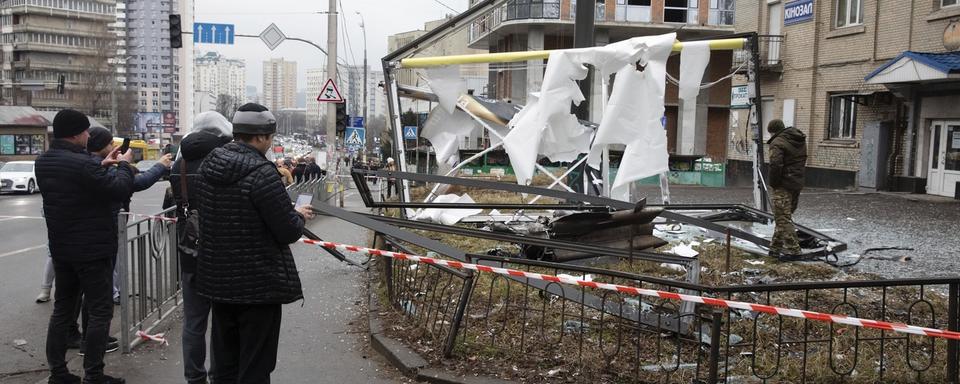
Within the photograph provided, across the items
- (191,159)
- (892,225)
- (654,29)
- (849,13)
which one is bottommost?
(892,225)

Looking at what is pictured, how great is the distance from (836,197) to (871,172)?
10.8ft

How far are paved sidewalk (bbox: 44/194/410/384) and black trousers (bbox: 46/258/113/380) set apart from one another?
43 cm

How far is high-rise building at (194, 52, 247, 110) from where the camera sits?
465ft

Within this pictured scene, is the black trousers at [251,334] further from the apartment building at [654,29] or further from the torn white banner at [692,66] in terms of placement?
the apartment building at [654,29]

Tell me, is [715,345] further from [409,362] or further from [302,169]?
[302,169]

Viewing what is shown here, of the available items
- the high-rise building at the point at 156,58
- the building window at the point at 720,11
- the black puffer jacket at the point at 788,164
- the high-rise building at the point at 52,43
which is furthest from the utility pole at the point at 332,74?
the high-rise building at the point at 156,58

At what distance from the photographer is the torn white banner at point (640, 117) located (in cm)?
935

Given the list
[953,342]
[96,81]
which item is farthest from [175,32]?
[96,81]

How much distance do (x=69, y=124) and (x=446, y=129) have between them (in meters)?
8.10

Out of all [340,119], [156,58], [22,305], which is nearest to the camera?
[22,305]

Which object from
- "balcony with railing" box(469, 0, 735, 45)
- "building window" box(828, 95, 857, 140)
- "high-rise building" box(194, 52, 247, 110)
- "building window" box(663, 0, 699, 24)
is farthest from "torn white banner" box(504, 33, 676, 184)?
"high-rise building" box(194, 52, 247, 110)

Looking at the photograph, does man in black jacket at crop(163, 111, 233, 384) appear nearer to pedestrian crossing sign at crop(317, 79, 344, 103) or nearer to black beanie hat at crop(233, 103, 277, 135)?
black beanie hat at crop(233, 103, 277, 135)

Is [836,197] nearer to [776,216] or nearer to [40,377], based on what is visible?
[776,216]

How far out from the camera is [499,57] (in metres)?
11.1
